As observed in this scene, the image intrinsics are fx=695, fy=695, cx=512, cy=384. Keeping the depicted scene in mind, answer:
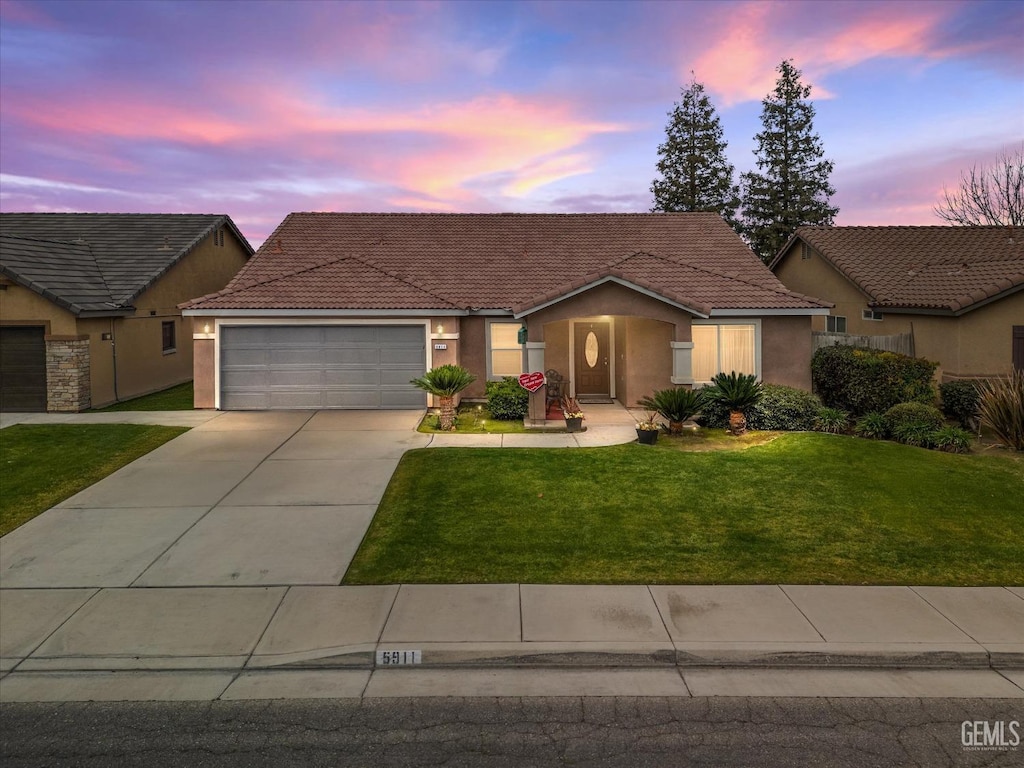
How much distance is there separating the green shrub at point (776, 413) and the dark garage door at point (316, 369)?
7.53 meters

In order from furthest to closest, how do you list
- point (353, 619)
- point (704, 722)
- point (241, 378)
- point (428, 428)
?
point (241, 378) → point (428, 428) → point (353, 619) → point (704, 722)

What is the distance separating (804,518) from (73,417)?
655 inches

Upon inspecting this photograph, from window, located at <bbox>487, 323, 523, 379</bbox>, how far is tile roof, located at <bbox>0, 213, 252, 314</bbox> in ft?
34.4

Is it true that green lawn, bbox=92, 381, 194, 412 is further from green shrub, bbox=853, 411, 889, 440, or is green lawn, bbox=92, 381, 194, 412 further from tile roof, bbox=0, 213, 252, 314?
green shrub, bbox=853, 411, 889, 440

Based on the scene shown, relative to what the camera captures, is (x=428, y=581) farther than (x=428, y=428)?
No

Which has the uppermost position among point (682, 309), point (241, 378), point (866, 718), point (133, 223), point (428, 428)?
point (133, 223)

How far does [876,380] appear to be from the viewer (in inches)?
617

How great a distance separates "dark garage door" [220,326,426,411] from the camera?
1853 cm

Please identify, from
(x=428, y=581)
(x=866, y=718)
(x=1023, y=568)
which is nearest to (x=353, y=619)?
(x=428, y=581)

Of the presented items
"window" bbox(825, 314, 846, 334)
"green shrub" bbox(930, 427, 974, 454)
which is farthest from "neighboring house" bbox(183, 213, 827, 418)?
"green shrub" bbox(930, 427, 974, 454)

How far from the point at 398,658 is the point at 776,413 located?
38.0 ft

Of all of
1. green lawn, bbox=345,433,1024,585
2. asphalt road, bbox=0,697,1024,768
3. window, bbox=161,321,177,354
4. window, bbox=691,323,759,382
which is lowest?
asphalt road, bbox=0,697,1024,768

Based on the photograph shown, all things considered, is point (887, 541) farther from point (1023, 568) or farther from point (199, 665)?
point (199, 665)

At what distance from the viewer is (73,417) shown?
17094mm
